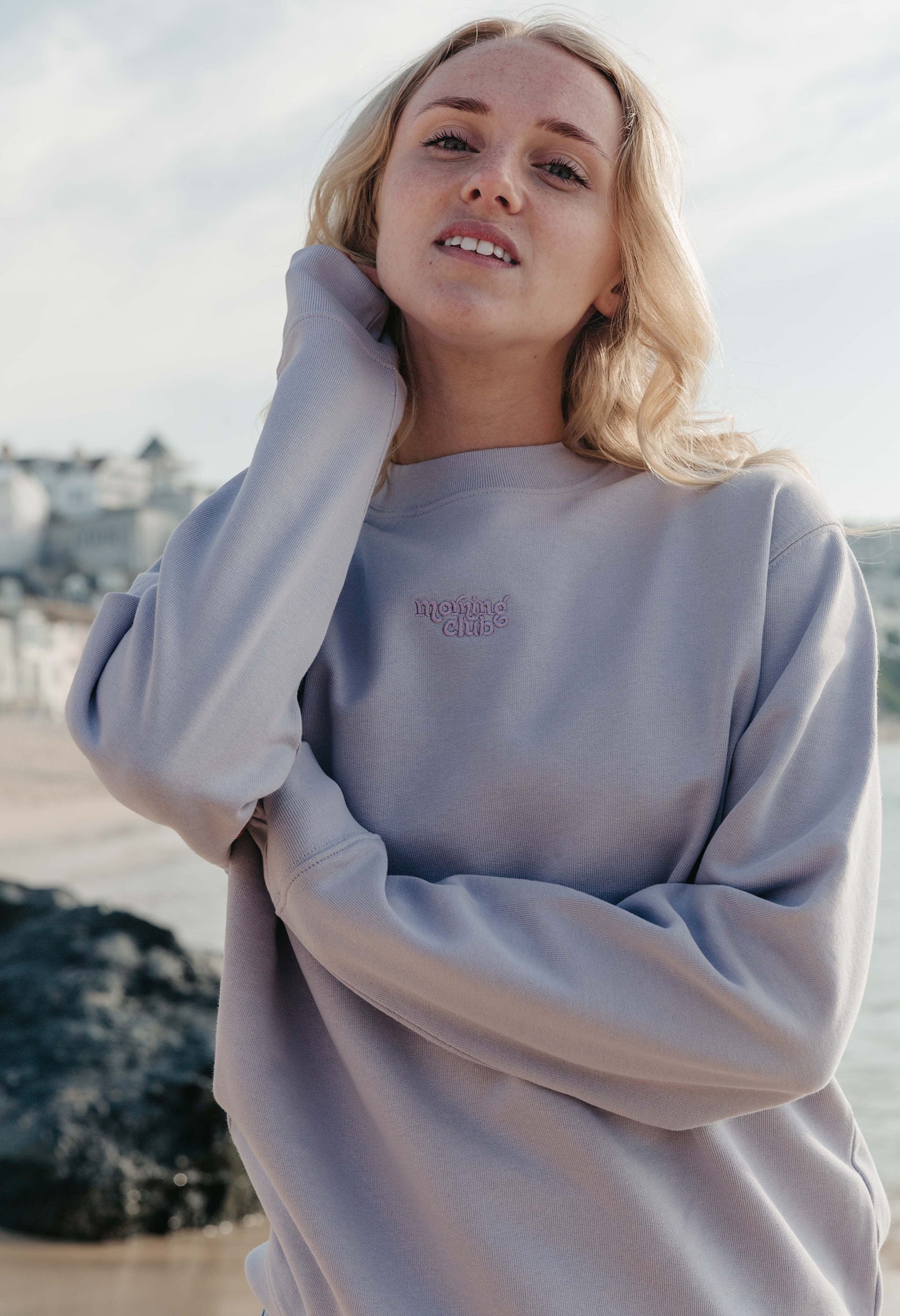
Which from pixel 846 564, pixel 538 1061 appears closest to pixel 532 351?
pixel 846 564

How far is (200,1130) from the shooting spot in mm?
3045

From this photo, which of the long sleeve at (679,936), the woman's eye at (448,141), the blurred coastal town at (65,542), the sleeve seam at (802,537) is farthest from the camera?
the blurred coastal town at (65,542)

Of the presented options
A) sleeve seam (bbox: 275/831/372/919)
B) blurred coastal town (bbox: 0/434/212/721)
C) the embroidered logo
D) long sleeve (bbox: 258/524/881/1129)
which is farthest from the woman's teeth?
blurred coastal town (bbox: 0/434/212/721)

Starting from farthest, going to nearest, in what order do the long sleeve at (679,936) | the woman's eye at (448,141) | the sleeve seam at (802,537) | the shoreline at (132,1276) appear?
the shoreline at (132,1276), the woman's eye at (448,141), the sleeve seam at (802,537), the long sleeve at (679,936)

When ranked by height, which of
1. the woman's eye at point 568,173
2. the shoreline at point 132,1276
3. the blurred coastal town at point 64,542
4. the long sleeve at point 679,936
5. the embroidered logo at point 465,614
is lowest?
the blurred coastal town at point 64,542

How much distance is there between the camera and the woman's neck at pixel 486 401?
4.18ft

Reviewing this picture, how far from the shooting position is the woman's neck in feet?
4.18

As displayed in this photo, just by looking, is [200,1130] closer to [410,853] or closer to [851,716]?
[410,853]

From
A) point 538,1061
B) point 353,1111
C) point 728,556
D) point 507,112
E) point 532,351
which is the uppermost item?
point 507,112

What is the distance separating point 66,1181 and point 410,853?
90.0 inches

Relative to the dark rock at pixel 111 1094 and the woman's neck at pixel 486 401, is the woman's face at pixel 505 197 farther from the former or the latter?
the dark rock at pixel 111 1094

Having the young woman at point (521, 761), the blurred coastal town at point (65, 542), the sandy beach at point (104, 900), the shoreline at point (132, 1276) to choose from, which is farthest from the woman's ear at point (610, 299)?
the blurred coastal town at point (65, 542)

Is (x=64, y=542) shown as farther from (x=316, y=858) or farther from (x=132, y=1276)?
(x=316, y=858)

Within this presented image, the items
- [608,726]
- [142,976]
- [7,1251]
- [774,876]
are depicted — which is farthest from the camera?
[142,976]
